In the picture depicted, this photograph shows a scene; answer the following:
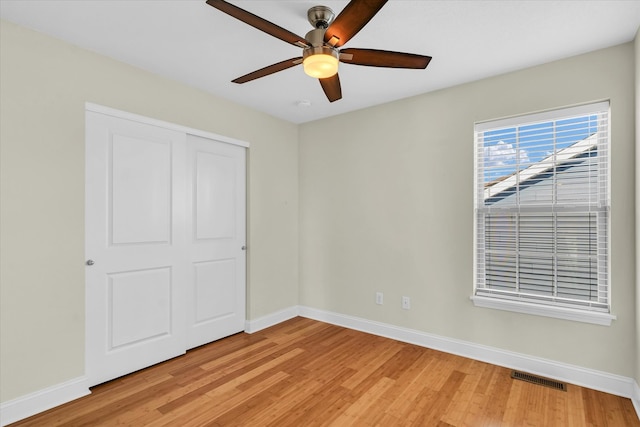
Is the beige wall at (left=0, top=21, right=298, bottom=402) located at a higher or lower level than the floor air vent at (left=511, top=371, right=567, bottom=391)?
higher

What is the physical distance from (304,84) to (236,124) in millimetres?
968

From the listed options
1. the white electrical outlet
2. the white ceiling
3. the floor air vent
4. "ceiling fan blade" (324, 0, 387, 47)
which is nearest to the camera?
"ceiling fan blade" (324, 0, 387, 47)

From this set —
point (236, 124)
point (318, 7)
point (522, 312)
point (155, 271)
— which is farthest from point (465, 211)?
point (155, 271)

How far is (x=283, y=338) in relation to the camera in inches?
139

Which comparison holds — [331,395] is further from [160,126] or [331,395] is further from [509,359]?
[160,126]

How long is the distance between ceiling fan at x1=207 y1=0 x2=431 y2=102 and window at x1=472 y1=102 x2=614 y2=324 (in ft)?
4.88

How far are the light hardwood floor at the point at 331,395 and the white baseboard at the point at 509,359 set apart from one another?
0.08 meters

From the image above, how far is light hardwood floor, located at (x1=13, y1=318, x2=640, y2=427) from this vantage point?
212 centimetres

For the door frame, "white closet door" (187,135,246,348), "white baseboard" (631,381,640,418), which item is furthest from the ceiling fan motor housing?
"white baseboard" (631,381,640,418)

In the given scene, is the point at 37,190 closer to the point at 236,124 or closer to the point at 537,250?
the point at 236,124

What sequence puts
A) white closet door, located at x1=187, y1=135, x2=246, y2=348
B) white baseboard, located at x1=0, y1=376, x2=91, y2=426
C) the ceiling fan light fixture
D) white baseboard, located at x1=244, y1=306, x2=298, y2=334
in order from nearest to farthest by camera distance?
the ceiling fan light fixture → white baseboard, located at x1=0, y1=376, x2=91, y2=426 → white closet door, located at x1=187, y1=135, x2=246, y2=348 → white baseboard, located at x1=244, y1=306, x2=298, y2=334

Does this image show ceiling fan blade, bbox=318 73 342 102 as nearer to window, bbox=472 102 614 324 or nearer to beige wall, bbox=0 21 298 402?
window, bbox=472 102 614 324

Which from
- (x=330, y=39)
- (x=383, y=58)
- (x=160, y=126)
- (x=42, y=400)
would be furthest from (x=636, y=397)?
(x=160, y=126)

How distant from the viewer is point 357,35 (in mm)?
2283
